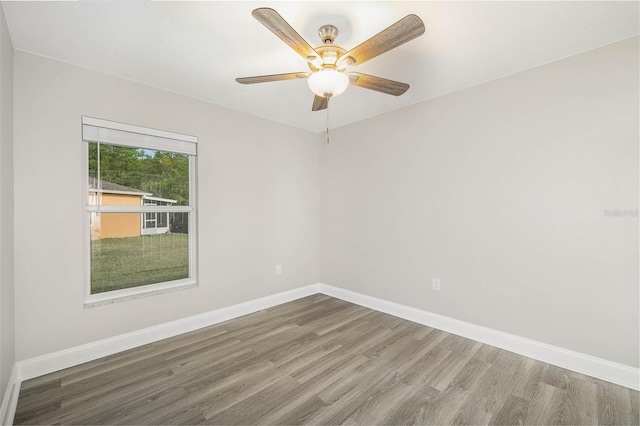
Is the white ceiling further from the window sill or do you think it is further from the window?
the window sill

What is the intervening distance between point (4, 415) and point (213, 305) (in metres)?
1.59

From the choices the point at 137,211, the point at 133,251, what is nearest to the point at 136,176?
the point at 137,211

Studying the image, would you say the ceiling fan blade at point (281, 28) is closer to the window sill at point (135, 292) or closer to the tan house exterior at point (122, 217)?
the tan house exterior at point (122, 217)

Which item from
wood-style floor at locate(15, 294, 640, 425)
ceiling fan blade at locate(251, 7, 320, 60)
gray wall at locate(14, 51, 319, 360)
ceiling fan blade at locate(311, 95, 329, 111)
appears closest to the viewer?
ceiling fan blade at locate(251, 7, 320, 60)

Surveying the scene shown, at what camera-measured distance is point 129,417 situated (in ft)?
5.43

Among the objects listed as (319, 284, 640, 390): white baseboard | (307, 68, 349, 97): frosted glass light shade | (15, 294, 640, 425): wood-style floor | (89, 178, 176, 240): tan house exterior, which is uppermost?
(307, 68, 349, 97): frosted glass light shade

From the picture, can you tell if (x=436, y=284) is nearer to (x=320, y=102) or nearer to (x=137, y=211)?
(x=320, y=102)

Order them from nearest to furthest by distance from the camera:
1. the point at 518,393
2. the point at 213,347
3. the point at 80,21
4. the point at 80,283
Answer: the point at 80,21 < the point at 518,393 < the point at 80,283 < the point at 213,347

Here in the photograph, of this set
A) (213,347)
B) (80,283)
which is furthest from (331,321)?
(80,283)

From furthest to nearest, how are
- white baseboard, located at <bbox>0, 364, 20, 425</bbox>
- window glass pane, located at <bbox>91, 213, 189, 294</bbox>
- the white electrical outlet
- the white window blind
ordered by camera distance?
1. the white electrical outlet
2. window glass pane, located at <bbox>91, 213, 189, 294</bbox>
3. the white window blind
4. white baseboard, located at <bbox>0, 364, 20, 425</bbox>

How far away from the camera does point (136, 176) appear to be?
262cm

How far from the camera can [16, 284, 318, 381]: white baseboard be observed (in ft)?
6.73

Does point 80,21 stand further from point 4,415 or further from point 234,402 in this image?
point 234,402

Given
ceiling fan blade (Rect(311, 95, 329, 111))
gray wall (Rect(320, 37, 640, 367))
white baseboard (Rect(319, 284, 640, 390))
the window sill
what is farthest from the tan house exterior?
white baseboard (Rect(319, 284, 640, 390))
